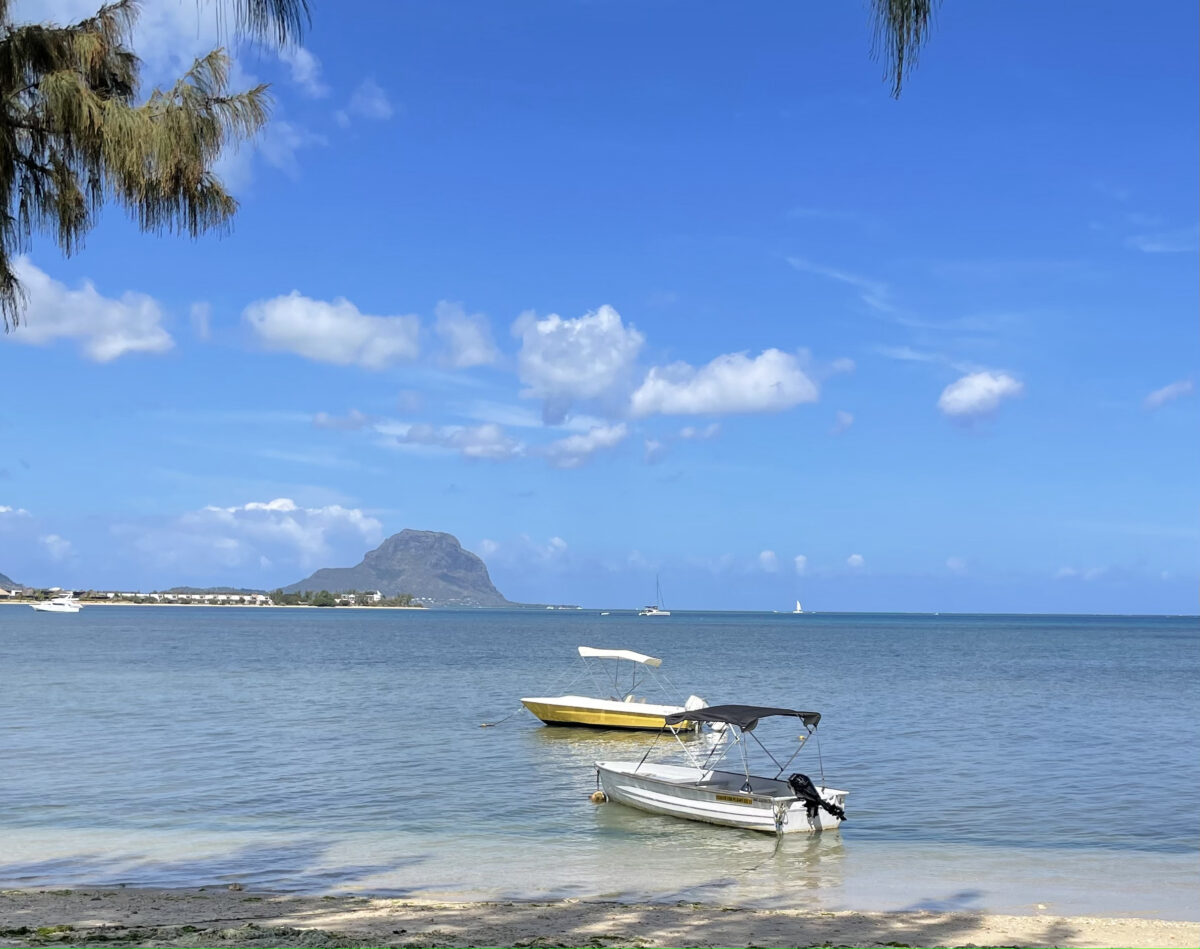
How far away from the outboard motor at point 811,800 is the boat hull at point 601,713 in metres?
16.3

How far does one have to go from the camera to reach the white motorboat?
22344mm

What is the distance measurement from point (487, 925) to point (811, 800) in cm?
968

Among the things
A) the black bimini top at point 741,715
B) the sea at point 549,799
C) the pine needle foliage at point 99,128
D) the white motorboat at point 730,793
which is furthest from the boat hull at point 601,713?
the pine needle foliage at point 99,128

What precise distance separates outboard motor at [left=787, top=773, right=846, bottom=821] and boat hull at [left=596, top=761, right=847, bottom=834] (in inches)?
3.6

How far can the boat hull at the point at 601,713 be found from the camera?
129ft

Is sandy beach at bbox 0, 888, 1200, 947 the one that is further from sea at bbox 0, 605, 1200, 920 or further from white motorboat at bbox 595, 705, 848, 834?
white motorboat at bbox 595, 705, 848, 834

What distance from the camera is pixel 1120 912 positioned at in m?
16.7

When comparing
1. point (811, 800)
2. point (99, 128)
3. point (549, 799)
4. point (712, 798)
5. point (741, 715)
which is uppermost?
point (99, 128)

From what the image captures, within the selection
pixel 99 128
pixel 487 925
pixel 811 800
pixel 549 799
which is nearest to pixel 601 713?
pixel 549 799

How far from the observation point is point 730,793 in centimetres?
2294

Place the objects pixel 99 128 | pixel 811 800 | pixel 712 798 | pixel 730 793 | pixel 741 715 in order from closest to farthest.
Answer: pixel 99 128 → pixel 811 800 → pixel 730 793 → pixel 712 798 → pixel 741 715

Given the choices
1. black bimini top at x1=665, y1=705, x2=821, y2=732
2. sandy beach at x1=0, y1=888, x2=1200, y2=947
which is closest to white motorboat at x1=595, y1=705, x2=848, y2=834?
black bimini top at x1=665, y1=705, x2=821, y2=732

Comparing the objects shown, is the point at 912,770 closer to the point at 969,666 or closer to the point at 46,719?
the point at 46,719

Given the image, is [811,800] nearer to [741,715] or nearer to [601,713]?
[741,715]
